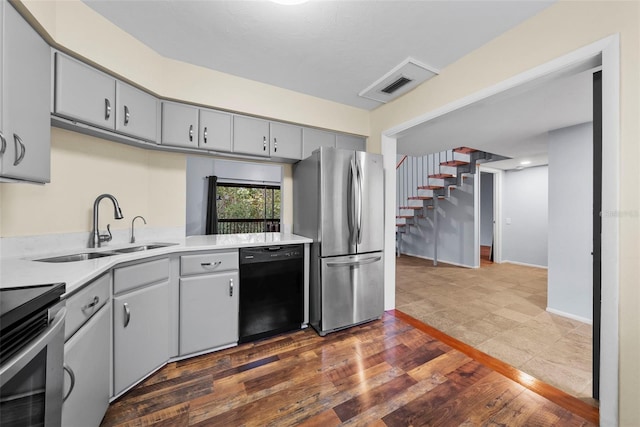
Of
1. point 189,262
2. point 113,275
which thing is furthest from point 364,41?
point 113,275

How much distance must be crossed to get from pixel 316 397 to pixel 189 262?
137 centimetres

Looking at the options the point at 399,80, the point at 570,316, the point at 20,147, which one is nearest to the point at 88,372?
the point at 20,147

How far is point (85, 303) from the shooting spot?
4.00 feet

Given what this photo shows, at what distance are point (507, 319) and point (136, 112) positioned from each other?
421cm

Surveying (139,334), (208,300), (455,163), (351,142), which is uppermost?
(455,163)

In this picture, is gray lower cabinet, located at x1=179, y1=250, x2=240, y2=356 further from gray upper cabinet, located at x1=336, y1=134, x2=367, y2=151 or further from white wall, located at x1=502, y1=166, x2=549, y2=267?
white wall, located at x1=502, y1=166, x2=549, y2=267

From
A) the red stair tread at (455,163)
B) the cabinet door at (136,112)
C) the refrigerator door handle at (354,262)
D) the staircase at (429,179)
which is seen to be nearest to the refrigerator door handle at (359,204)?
the refrigerator door handle at (354,262)

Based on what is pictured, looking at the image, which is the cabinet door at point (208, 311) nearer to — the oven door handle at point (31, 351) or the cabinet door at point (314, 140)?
the oven door handle at point (31, 351)

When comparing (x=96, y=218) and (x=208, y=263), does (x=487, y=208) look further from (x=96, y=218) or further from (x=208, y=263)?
(x=96, y=218)

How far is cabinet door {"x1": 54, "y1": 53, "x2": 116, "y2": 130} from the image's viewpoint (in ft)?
5.19

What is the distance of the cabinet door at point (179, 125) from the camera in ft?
7.39

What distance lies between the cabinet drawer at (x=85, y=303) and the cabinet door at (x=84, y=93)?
109 cm

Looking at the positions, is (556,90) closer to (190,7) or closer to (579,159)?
(579,159)

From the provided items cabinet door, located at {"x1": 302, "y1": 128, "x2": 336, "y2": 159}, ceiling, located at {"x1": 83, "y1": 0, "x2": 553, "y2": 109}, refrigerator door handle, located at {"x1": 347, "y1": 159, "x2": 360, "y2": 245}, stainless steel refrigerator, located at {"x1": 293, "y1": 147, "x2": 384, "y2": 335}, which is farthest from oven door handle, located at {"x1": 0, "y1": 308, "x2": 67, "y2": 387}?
cabinet door, located at {"x1": 302, "y1": 128, "x2": 336, "y2": 159}
